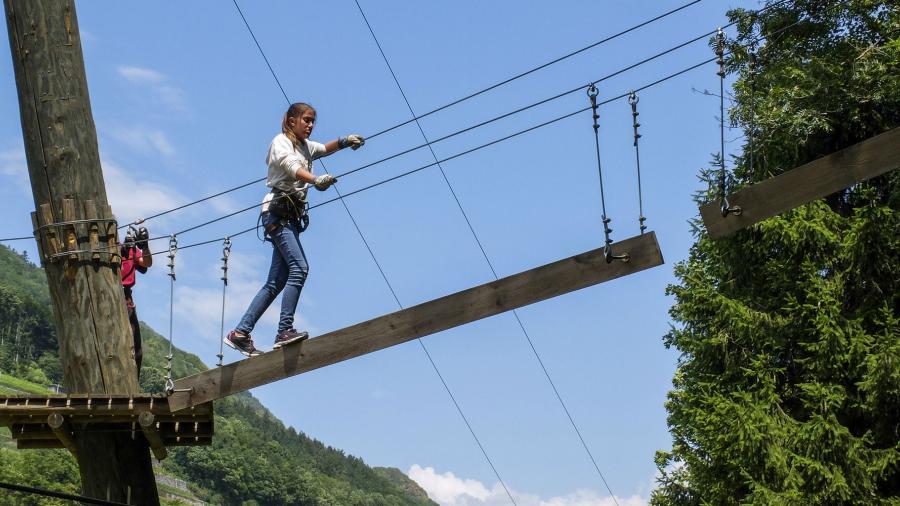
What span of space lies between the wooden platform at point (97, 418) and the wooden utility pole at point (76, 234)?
0.12 m

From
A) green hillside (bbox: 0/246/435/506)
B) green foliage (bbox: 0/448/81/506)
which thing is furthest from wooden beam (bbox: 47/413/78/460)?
green hillside (bbox: 0/246/435/506)

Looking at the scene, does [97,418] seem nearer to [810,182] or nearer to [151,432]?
[151,432]

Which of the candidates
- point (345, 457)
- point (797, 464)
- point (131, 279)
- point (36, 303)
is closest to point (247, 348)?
point (131, 279)

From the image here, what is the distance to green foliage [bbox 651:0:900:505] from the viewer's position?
48.0ft

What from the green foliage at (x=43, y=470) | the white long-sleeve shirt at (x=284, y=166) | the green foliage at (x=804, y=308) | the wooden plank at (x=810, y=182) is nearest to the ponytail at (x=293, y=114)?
the white long-sleeve shirt at (x=284, y=166)

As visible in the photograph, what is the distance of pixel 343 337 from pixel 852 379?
10.1m

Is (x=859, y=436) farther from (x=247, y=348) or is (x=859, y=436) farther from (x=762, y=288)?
(x=247, y=348)

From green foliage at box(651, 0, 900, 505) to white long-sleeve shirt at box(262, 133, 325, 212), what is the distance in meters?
8.62

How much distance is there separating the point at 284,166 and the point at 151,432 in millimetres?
1967

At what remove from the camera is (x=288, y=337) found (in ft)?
23.8

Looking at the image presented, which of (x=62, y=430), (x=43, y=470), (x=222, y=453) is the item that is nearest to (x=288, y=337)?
(x=62, y=430)

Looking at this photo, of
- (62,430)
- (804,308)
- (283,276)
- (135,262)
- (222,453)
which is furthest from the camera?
(222,453)

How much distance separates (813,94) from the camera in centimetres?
1555

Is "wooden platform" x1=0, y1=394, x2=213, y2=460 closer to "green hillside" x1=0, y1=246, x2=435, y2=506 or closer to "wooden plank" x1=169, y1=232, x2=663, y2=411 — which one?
"wooden plank" x1=169, y1=232, x2=663, y2=411
